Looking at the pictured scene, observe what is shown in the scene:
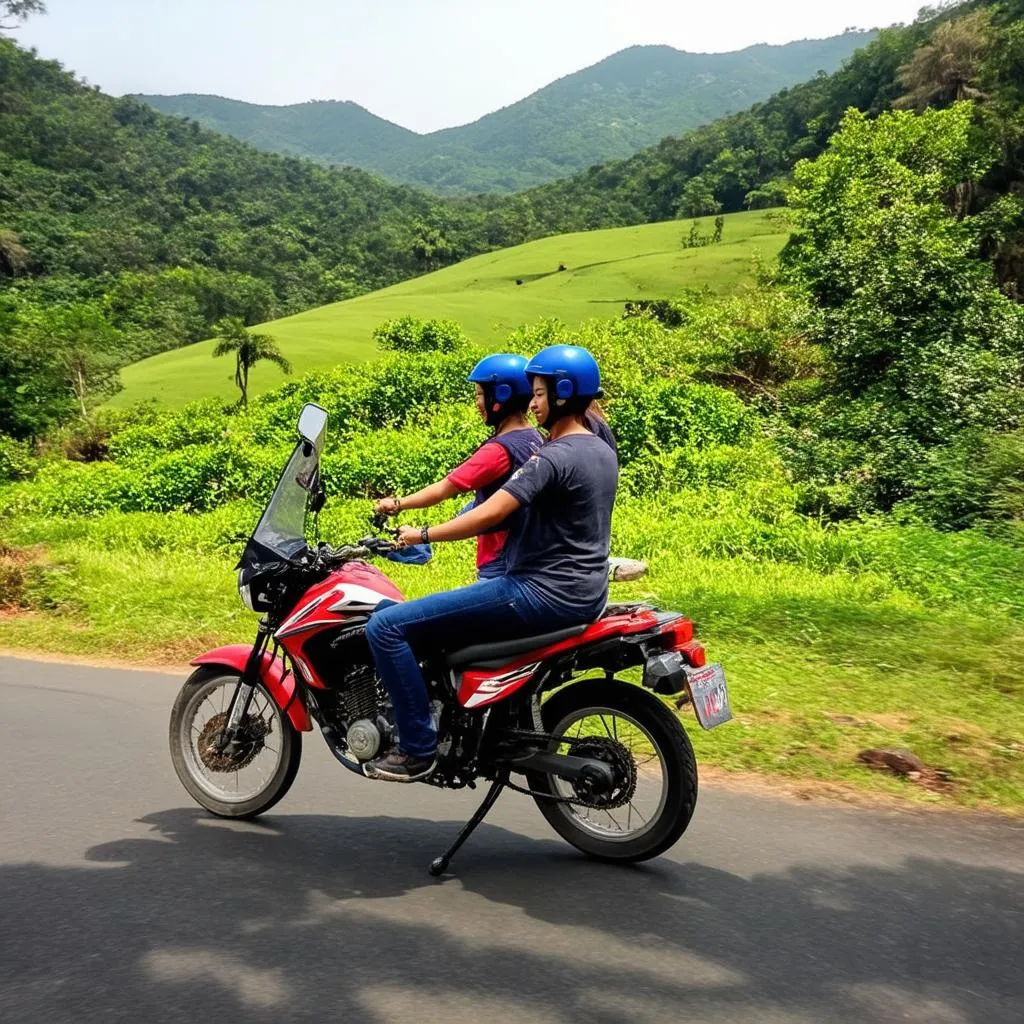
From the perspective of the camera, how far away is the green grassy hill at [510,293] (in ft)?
153

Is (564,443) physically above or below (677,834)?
above

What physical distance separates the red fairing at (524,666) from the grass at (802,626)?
1.71m

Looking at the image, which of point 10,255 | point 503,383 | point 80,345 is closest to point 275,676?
point 503,383

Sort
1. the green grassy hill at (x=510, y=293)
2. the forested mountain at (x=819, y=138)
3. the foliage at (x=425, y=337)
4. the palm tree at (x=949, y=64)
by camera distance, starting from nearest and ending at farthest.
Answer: the foliage at (x=425, y=337) < the forested mountain at (x=819, y=138) < the palm tree at (x=949, y=64) < the green grassy hill at (x=510, y=293)

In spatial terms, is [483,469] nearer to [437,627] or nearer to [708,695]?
[437,627]


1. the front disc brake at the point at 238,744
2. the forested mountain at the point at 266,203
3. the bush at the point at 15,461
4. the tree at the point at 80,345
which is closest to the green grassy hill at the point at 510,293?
the forested mountain at the point at 266,203

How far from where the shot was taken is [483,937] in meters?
3.09

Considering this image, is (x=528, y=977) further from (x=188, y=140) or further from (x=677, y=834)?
(x=188, y=140)

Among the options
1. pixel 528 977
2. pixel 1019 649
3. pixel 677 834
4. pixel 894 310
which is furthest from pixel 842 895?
pixel 894 310

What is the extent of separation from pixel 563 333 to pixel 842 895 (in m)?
24.9

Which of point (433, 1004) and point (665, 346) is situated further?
point (665, 346)

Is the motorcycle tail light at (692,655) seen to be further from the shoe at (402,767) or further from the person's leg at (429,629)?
the shoe at (402,767)

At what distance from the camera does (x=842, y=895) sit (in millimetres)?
3434

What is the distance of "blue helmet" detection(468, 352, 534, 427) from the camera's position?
167 inches
